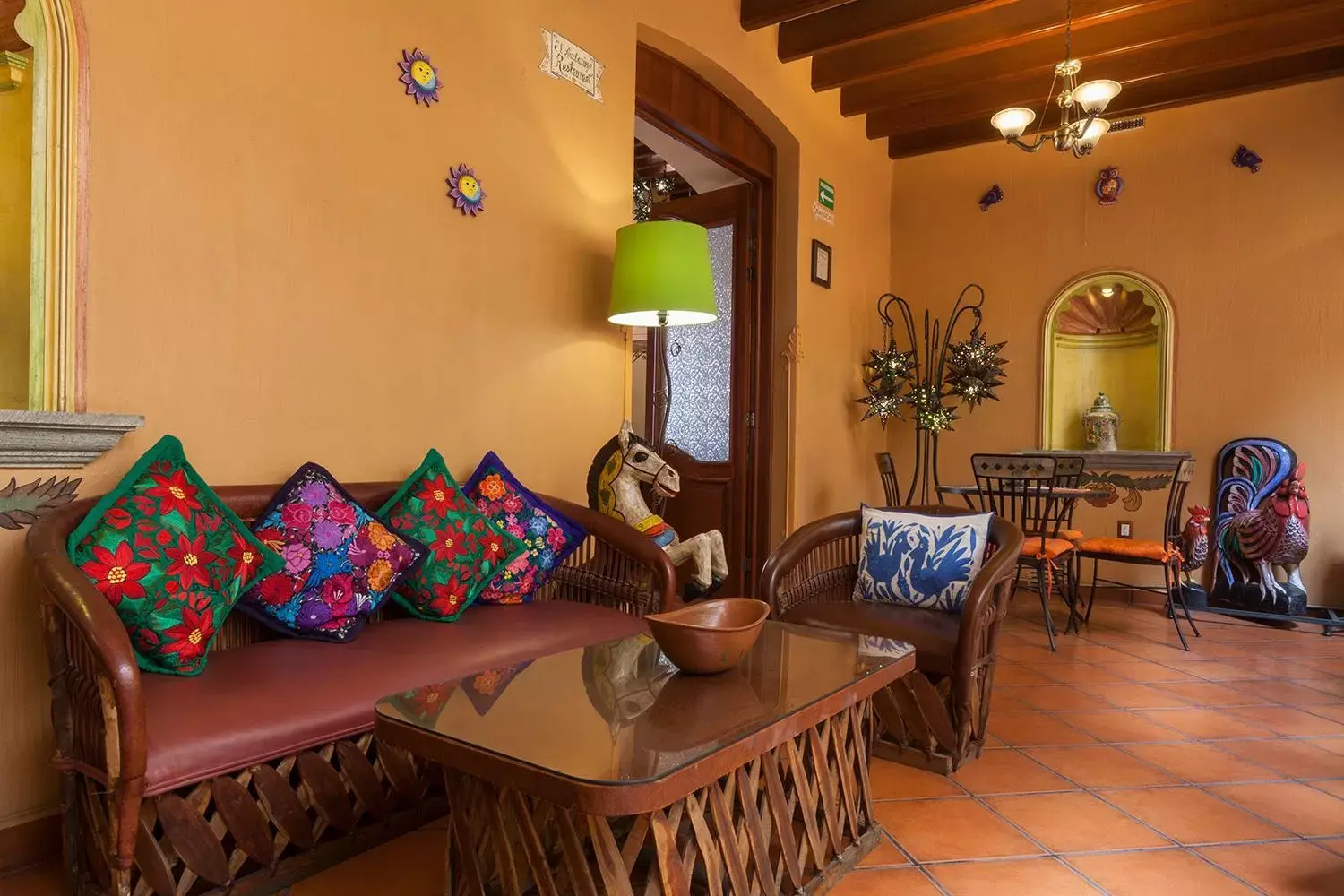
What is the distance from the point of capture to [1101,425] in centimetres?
538

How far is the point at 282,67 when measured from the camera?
2.24 meters

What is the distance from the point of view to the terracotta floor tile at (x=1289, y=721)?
2773mm

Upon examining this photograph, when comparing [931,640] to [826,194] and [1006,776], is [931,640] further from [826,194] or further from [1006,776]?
[826,194]

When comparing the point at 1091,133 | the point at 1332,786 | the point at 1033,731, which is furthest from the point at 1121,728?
the point at 1091,133

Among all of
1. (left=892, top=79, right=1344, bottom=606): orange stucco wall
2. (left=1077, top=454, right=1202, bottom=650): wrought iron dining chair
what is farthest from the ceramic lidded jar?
(left=1077, top=454, right=1202, bottom=650): wrought iron dining chair

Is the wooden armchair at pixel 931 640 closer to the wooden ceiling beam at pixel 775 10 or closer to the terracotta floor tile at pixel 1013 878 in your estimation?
the terracotta floor tile at pixel 1013 878

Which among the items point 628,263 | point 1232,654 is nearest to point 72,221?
point 628,263

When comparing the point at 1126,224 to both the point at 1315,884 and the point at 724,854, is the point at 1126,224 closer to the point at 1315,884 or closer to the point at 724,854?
the point at 1315,884

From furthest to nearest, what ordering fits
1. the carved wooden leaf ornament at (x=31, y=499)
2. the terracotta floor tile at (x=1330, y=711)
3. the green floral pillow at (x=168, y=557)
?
the terracotta floor tile at (x=1330, y=711) < the carved wooden leaf ornament at (x=31, y=499) < the green floral pillow at (x=168, y=557)

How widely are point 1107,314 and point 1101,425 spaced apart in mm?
747

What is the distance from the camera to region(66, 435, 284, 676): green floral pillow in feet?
5.17

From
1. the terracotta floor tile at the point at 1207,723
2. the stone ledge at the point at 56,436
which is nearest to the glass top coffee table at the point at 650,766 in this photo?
the stone ledge at the point at 56,436

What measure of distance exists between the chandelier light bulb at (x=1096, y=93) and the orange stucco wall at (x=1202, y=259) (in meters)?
1.86

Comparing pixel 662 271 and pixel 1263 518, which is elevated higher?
pixel 662 271
